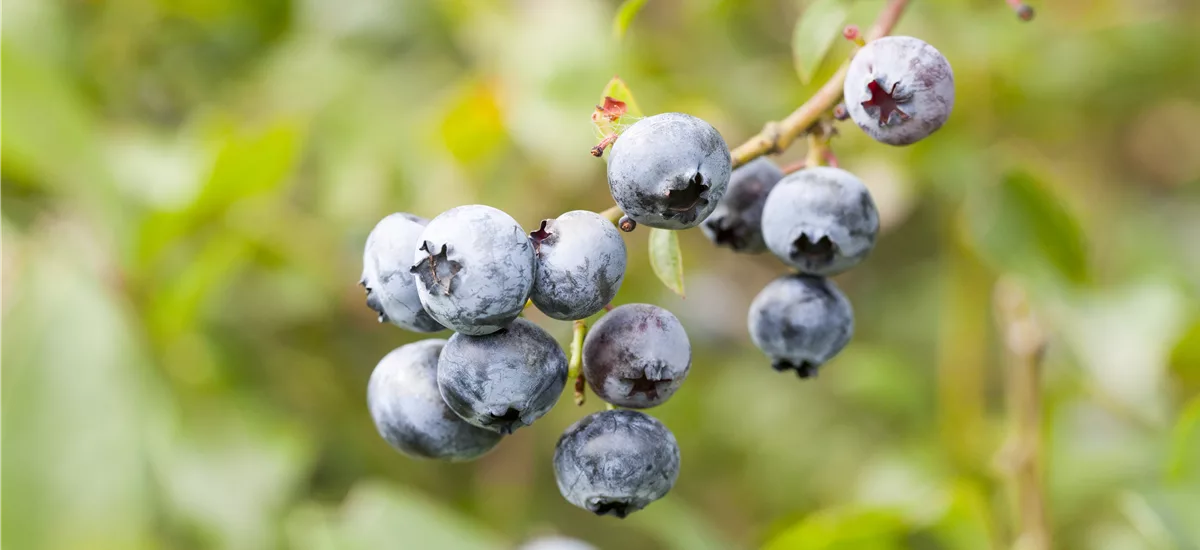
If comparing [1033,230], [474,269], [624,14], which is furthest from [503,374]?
[1033,230]

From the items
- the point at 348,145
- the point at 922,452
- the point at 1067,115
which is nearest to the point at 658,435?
the point at 922,452

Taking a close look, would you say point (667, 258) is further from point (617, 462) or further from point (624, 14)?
point (624, 14)

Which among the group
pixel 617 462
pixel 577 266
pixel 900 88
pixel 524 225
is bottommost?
pixel 617 462

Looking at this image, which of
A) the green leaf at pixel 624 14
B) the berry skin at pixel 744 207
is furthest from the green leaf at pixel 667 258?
the green leaf at pixel 624 14

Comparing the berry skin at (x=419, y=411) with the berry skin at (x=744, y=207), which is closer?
the berry skin at (x=419, y=411)

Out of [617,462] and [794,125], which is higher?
[794,125]

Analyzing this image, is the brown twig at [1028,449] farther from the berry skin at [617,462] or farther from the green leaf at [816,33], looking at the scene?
the berry skin at [617,462]
